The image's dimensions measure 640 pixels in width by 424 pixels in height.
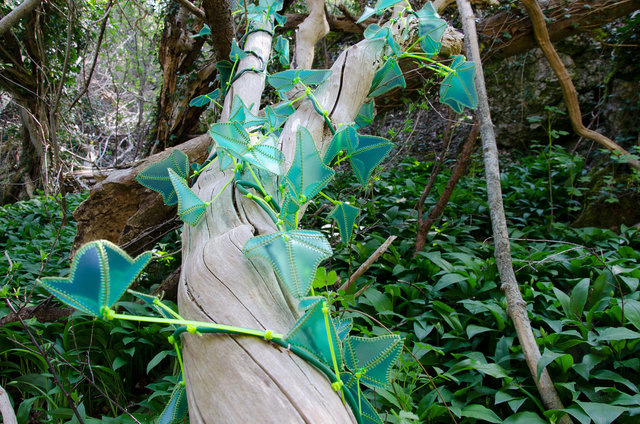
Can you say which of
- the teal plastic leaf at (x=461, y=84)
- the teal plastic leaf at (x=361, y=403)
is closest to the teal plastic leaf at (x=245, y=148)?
the teal plastic leaf at (x=361, y=403)

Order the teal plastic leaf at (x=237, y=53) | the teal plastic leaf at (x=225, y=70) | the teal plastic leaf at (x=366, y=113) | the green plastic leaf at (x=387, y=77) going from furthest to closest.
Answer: the teal plastic leaf at (x=225, y=70) → the teal plastic leaf at (x=237, y=53) → the teal plastic leaf at (x=366, y=113) → the green plastic leaf at (x=387, y=77)

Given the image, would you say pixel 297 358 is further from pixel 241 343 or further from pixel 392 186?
pixel 392 186

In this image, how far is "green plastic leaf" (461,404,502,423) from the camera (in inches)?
56.7

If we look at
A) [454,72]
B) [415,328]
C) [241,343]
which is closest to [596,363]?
[415,328]

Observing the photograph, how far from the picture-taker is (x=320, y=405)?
2.41ft

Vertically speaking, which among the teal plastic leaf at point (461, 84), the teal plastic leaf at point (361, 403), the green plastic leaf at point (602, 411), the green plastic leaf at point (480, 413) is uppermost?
the teal plastic leaf at point (461, 84)

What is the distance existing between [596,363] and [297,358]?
1.50m

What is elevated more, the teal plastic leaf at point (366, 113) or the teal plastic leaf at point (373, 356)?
the teal plastic leaf at point (366, 113)

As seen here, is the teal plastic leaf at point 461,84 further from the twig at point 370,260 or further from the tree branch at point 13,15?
the tree branch at point 13,15

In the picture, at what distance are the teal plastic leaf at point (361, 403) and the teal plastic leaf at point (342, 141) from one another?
0.66 metres

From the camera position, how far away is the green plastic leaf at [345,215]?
→ 121 cm

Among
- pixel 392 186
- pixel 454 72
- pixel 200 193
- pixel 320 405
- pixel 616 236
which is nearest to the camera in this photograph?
pixel 320 405

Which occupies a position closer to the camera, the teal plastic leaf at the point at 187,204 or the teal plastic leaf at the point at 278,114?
the teal plastic leaf at the point at 187,204

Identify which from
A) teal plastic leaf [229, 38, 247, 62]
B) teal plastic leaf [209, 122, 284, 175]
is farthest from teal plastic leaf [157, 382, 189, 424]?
teal plastic leaf [229, 38, 247, 62]
